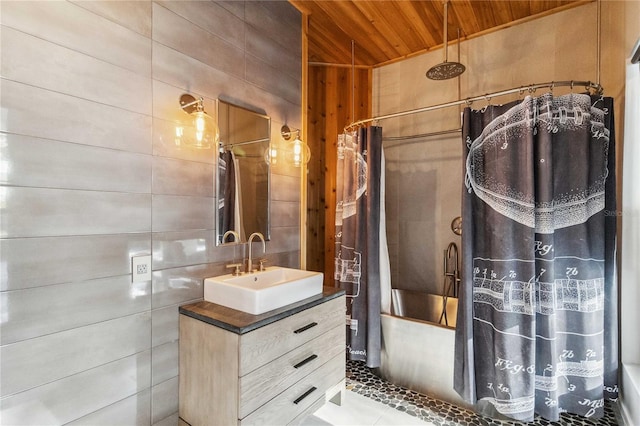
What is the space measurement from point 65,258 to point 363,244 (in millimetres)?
1817

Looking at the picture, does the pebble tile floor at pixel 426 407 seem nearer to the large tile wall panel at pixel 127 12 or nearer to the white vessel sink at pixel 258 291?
the white vessel sink at pixel 258 291

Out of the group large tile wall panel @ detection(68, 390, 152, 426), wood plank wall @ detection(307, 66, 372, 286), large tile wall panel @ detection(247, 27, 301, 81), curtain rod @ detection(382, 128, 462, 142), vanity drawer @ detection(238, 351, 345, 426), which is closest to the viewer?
large tile wall panel @ detection(68, 390, 152, 426)

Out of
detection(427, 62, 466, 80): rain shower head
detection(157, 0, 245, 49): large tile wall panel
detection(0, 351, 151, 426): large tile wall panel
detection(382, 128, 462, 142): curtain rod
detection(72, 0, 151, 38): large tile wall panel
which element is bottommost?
detection(0, 351, 151, 426): large tile wall panel

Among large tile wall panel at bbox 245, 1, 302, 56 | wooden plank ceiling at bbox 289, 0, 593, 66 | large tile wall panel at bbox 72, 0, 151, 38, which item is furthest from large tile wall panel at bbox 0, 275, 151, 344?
wooden plank ceiling at bbox 289, 0, 593, 66

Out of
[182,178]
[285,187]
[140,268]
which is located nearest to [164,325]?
[140,268]

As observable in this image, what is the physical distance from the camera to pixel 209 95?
5.74ft

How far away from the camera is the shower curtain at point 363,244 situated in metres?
2.33

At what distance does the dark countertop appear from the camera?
135 centimetres

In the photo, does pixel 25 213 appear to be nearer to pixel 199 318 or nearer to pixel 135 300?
pixel 135 300

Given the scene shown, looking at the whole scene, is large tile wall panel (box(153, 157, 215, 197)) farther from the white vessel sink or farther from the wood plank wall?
the wood plank wall

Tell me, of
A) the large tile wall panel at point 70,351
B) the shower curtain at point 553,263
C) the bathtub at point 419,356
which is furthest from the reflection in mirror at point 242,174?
the shower curtain at point 553,263

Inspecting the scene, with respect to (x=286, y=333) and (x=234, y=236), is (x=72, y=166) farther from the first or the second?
(x=286, y=333)

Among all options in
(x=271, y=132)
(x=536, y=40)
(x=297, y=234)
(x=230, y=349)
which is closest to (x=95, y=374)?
(x=230, y=349)

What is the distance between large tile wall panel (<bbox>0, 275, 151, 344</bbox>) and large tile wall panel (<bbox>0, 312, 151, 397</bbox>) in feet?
0.11
